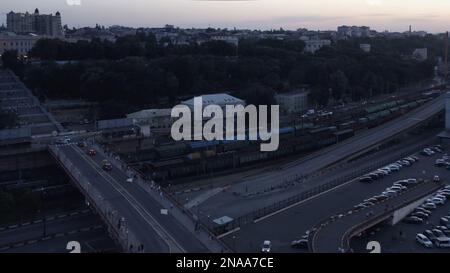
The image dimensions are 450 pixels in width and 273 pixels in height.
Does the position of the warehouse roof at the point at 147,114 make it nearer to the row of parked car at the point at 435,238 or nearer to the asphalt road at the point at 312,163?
the asphalt road at the point at 312,163

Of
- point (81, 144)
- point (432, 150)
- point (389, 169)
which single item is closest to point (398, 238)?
point (389, 169)

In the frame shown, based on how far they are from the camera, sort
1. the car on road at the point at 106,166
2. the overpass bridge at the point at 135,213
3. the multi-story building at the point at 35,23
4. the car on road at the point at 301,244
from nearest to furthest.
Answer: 1. the overpass bridge at the point at 135,213
2. the car on road at the point at 301,244
3. the car on road at the point at 106,166
4. the multi-story building at the point at 35,23

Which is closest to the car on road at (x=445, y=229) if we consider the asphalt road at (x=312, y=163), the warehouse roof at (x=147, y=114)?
the asphalt road at (x=312, y=163)

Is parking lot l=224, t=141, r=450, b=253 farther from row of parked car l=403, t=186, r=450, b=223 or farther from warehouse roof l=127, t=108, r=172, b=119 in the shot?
warehouse roof l=127, t=108, r=172, b=119

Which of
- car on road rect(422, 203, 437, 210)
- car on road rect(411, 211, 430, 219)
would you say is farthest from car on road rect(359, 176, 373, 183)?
car on road rect(411, 211, 430, 219)

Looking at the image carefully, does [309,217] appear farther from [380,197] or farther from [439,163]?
[439,163]

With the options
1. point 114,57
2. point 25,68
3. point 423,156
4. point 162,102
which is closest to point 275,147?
point 423,156

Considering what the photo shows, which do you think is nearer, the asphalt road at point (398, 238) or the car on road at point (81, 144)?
the asphalt road at point (398, 238)
